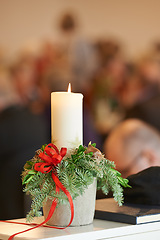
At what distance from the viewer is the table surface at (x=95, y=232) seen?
0.63 meters

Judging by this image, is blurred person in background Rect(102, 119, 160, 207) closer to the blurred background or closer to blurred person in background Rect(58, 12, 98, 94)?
the blurred background

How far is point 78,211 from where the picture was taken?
694 millimetres

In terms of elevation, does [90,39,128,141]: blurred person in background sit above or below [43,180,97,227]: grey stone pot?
above

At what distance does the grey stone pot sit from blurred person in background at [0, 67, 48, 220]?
737mm

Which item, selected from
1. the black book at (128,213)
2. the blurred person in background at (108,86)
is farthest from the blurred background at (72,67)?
the black book at (128,213)

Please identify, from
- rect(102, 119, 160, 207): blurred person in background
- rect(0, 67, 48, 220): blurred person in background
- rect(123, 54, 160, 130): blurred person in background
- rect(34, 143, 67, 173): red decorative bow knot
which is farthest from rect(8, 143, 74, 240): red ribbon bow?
rect(123, 54, 160, 130): blurred person in background

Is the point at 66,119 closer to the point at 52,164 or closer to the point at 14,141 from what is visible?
the point at 52,164

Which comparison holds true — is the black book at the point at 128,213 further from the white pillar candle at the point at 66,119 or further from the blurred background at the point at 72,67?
the blurred background at the point at 72,67

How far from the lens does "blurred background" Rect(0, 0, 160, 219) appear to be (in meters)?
1.47

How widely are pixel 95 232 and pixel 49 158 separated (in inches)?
5.6

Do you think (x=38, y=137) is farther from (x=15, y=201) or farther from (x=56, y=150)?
(x=56, y=150)

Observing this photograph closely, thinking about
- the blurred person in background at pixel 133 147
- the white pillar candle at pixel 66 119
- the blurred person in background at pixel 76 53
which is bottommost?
the blurred person in background at pixel 133 147

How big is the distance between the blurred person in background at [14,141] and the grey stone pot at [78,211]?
737mm

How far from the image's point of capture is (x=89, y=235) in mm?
640
